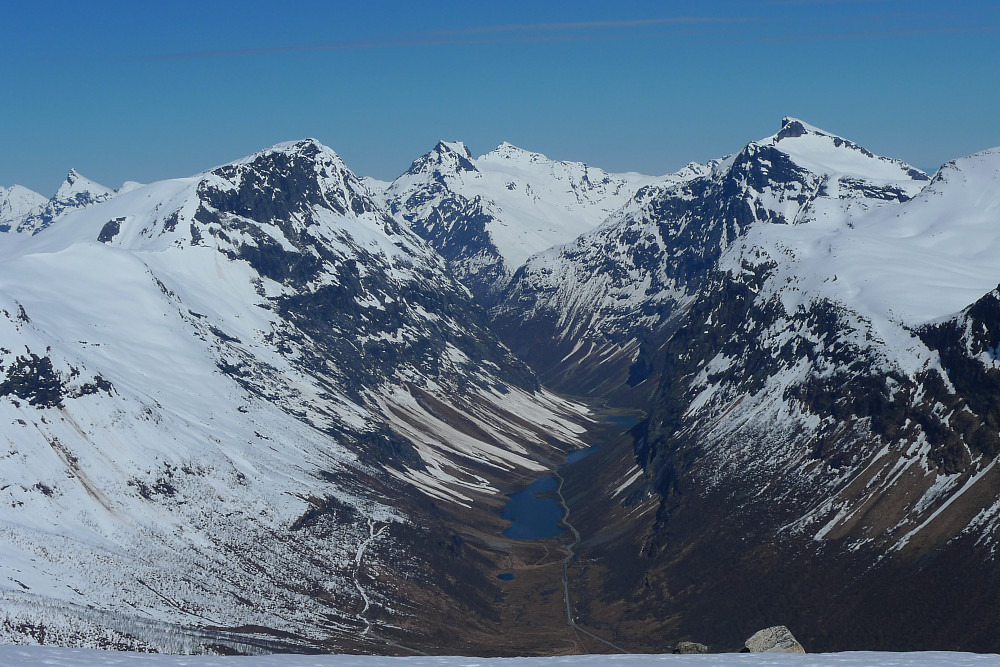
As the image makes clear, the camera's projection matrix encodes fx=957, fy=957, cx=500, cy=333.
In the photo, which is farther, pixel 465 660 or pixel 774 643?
pixel 774 643

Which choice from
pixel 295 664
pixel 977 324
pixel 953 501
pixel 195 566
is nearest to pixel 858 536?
pixel 953 501

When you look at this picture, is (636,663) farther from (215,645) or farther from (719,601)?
(719,601)

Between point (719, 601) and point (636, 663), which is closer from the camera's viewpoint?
point (636, 663)

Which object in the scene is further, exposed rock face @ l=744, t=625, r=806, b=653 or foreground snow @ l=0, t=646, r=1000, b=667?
exposed rock face @ l=744, t=625, r=806, b=653

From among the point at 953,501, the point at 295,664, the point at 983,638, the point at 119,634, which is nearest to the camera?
the point at 295,664

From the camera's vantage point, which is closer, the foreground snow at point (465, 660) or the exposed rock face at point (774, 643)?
the foreground snow at point (465, 660)
